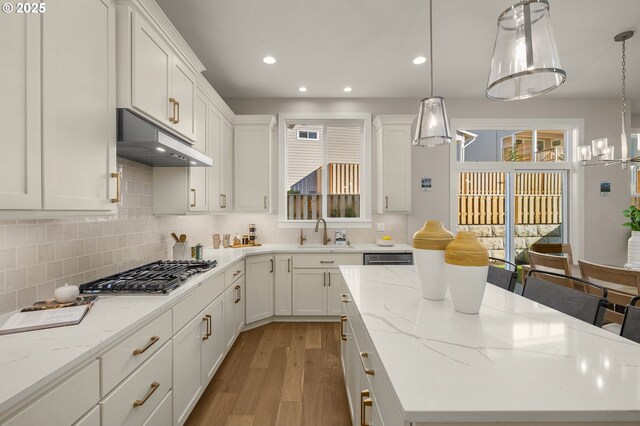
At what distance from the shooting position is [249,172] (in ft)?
12.1

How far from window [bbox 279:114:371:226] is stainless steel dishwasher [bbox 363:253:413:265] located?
2.56 ft

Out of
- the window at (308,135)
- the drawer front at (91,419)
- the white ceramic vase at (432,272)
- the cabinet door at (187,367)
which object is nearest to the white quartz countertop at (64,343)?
the drawer front at (91,419)

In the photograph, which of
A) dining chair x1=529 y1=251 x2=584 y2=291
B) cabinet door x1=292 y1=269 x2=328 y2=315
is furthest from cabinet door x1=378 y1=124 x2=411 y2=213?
dining chair x1=529 y1=251 x2=584 y2=291

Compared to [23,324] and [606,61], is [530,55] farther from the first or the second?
[606,61]

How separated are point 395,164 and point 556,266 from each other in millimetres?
2029

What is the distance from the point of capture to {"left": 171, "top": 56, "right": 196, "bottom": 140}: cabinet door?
6.73ft

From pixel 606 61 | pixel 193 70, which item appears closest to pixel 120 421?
pixel 193 70

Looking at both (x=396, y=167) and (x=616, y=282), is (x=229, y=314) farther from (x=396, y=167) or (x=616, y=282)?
(x=616, y=282)

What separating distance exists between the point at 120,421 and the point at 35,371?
0.50m

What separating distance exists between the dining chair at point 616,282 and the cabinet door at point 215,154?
3.37 metres

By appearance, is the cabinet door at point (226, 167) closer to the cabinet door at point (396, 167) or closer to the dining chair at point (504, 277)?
the cabinet door at point (396, 167)

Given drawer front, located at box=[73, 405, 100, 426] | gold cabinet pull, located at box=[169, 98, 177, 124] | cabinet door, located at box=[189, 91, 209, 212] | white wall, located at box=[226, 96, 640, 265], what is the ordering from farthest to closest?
1. white wall, located at box=[226, 96, 640, 265]
2. cabinet door, located at box=[189, 91, 209, 212]
3. gold cabinet pull, located at box=[169, 98, 177, 124]
4. drawer front, located at box=[73, 405, 100, 426]

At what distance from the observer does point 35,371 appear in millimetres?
796

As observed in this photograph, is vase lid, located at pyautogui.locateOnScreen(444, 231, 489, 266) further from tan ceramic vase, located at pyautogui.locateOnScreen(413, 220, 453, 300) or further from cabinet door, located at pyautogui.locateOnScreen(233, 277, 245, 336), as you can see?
cabinet door, located at pyautogui.locateOnScreen(233, 277, 245, 336)
